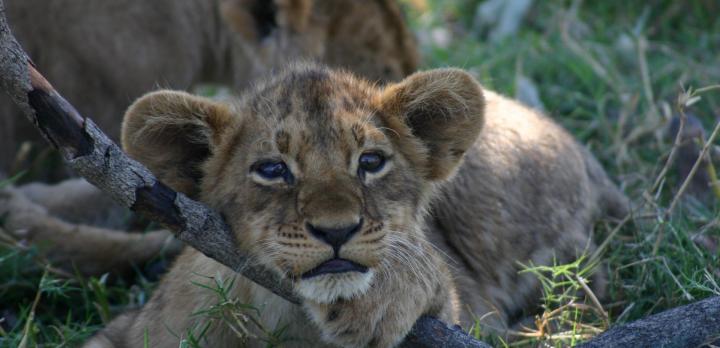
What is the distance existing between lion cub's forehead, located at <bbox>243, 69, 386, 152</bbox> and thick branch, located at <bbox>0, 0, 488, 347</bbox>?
1.00 ft

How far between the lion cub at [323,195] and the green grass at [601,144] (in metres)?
0.22

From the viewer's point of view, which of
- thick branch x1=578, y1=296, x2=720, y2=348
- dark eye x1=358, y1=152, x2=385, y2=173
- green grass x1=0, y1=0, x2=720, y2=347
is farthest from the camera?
green grass x1=0, y1=0, x2=720, y2=347

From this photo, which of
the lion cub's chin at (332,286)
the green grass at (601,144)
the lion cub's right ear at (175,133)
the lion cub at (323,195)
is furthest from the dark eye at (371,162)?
the green grass at (601,144)

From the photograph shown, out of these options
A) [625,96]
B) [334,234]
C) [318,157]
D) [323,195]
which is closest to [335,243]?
[334,234]

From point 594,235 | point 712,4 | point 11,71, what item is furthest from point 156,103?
point 712,4

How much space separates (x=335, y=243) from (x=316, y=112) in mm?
442

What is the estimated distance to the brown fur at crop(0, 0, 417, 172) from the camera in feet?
17.4

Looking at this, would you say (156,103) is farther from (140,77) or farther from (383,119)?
(140,77)

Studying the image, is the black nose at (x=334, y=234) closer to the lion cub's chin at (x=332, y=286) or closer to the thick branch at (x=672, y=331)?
the lion cub's chin at (x=332, y=286)

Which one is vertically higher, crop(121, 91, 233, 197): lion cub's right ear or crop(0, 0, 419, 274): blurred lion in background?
crop(121, 91, 233, 197): lion cub's right ear

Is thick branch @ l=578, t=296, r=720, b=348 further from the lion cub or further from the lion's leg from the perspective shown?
the lion's leg

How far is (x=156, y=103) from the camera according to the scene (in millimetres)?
3037

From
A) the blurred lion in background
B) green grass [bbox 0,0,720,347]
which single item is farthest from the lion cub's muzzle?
the blurred lion in background

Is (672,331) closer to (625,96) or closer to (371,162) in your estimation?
(371,162)
